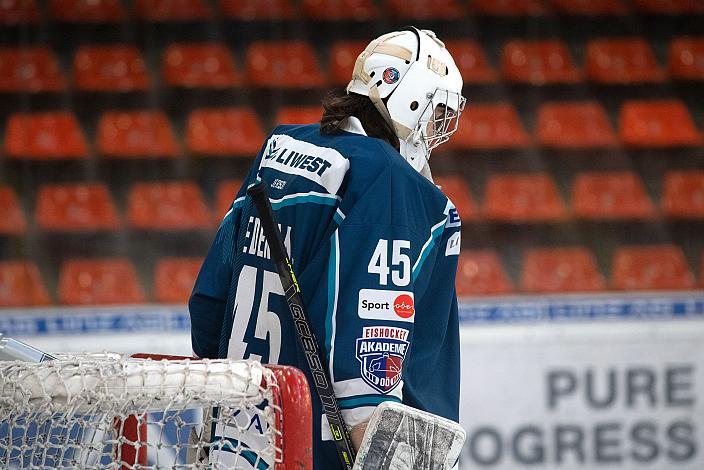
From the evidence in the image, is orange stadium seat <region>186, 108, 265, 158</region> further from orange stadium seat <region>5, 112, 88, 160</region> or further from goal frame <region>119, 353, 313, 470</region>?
goal frame <region>119, 353, 313, 470</region>

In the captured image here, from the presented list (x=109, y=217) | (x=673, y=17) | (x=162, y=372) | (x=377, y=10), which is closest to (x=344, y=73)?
(x=377, y=10)

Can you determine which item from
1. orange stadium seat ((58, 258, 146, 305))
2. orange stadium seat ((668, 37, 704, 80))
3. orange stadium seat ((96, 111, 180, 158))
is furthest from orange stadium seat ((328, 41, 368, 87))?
orange stadium seat ((668, 37, 704, 80))

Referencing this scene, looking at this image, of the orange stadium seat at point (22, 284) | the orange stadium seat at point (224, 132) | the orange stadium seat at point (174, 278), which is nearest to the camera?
the orange stadium seat at point (22, 284)

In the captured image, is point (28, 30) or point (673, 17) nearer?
point (28, 30)

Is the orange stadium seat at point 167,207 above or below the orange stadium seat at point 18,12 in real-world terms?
below

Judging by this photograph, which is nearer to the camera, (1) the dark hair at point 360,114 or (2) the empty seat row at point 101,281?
(1) the dark hair at point 360,114

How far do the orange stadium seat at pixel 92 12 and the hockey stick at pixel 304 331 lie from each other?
→ 299 cm

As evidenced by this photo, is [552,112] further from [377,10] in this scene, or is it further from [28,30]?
[28,30]

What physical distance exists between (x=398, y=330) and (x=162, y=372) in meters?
0.38

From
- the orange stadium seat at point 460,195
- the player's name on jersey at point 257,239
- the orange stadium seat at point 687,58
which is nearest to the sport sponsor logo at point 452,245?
the player's name on jersey at point 257,239

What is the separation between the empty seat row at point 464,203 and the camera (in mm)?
3947

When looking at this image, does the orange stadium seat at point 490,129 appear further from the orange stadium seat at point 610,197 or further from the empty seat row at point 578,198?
the orange stadium seat at point 610,197

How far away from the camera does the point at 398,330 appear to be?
4.78 feet

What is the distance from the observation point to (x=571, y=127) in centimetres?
429
